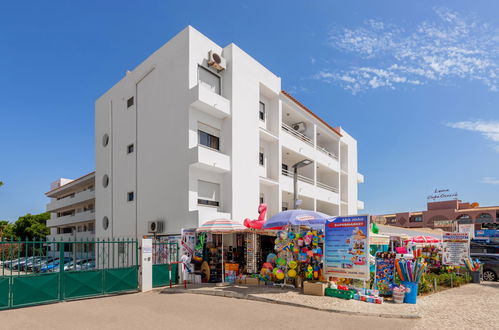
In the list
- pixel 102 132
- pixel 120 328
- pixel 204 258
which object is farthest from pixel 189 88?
pixel 120 328

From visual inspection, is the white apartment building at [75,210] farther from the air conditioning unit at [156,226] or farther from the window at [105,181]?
the air conditioning unit at [156,226]

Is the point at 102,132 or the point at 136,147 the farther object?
the point at 102,132

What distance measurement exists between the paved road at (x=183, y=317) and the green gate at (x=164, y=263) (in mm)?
3282

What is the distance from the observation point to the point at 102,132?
27141 mm

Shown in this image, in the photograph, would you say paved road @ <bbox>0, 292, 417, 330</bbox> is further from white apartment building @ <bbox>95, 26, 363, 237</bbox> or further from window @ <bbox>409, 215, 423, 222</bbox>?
window @ <bbox>409, 215, 423, 222</bbox>

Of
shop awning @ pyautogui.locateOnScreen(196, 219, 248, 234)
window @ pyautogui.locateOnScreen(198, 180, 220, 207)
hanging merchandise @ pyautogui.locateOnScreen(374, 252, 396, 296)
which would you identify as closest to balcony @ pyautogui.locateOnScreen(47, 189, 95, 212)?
window @ pyautogui.locateOnScreen(198, 180, 220, 207)

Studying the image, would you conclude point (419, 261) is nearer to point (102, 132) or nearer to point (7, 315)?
point (7, 315)

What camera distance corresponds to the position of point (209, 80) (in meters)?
20.7

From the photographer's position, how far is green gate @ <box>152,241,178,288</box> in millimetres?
15570

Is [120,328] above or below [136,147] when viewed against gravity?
below

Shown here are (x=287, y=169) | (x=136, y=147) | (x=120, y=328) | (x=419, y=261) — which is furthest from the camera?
(x=287, y=169)

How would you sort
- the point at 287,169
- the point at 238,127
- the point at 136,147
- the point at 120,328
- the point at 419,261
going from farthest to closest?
1. the point at 287,169
2. the point at 136,147
3. the point at 238,127
4. the point at 419,261
5. the point at 120,328

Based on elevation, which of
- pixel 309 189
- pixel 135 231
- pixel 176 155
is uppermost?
pixel 176 155

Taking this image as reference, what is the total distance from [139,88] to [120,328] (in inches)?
706
